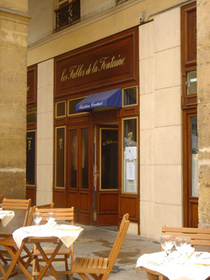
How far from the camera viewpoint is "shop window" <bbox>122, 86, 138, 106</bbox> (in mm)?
9086

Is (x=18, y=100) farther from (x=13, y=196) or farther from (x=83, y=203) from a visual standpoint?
(x=83, y=203)

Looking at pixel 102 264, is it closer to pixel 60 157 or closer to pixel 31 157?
pixel 60 157

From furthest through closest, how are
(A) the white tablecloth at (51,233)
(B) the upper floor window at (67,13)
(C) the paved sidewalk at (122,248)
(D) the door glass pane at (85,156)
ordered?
(B) the upper floor window at (67,13)
(D) the door glass pane at (85,156)
(C) the paved sidewalk at (122,248)
(A) the white tablecloth at (51,233)

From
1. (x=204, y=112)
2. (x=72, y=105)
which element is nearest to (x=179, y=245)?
(x=204, y=112)

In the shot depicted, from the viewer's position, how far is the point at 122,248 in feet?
25.1

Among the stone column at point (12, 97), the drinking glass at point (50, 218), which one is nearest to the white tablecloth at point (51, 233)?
the drinking glass at point (50, 218)

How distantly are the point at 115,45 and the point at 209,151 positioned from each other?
5.17 meters

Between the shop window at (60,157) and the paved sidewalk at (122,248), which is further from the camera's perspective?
the shop window at (60,157)

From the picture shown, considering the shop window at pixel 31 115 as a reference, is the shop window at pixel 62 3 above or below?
above

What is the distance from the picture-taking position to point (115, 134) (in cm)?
1044

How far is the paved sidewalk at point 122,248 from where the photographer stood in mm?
5898

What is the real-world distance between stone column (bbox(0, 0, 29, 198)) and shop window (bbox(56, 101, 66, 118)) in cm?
347

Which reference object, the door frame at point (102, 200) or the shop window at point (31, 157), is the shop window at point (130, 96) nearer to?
the door frame at point (102, 200)

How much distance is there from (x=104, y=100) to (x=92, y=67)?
1.42 m
